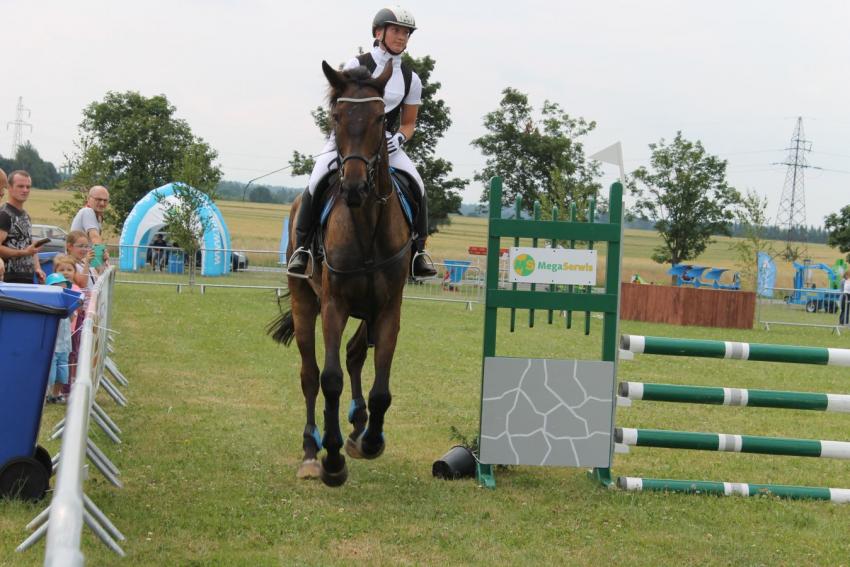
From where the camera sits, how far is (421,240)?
729 cm

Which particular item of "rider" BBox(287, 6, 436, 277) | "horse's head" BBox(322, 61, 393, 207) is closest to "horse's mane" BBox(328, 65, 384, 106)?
"horse's head" BBox(322, 61, 393, 207)

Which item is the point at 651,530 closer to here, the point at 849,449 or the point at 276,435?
the point at 849,449

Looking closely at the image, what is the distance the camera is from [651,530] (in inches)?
227

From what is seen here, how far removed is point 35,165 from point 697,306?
93914 mm

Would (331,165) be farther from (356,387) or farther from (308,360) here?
(356,387)

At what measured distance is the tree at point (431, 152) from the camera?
182ft

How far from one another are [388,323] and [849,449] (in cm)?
345

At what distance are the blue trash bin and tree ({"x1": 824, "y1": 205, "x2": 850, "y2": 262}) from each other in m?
65.2

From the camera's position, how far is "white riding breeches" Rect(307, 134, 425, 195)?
23.1 feet

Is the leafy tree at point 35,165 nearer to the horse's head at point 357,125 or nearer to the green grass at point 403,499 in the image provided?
the green grass at point 403,499

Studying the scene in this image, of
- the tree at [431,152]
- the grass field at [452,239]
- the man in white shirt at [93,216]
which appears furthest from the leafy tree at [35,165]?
the man in white shirt at [93,216]

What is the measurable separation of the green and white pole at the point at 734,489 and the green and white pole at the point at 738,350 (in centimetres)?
91

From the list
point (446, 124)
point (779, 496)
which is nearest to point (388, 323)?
point (779, 496)

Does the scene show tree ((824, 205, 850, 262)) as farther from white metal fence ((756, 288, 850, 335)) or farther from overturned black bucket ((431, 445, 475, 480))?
overturned black bucket ((431, 445, 475, 480))
